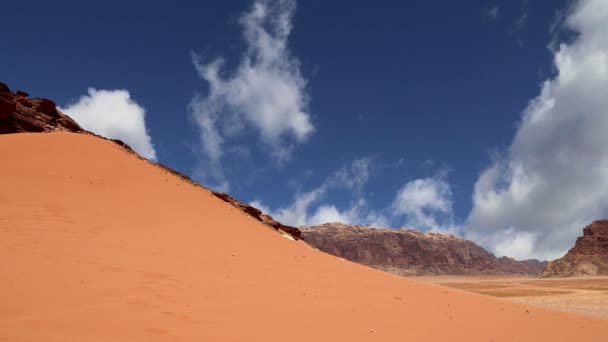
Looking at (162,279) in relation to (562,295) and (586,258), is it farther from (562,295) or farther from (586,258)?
(586,258)

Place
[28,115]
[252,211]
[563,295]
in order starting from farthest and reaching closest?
[563,295] → [252,211] → [28,115]

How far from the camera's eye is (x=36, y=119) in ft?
65.8

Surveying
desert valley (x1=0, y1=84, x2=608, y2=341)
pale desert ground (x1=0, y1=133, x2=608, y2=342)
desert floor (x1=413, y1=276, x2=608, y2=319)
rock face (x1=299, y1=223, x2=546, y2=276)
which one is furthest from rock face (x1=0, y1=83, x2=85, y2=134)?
rock face (x1=299, y1=223, x2=546, y2=276)

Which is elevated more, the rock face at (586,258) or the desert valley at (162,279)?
the rock face at (586,258)

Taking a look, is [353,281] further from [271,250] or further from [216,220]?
[216,220]

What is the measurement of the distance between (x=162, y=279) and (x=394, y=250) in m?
185

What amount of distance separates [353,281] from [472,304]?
2.82 meters

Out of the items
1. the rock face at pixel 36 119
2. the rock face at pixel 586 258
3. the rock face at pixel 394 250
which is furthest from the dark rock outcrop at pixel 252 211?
the rock face at pixel 394 250

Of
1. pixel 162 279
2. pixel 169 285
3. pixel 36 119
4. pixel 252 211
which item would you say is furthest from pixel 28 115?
pixel 169 285

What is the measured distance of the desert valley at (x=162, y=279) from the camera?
4.20 meters

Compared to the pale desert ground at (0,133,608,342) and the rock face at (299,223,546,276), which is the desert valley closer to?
the pale desert ground at (0,133,608,342)

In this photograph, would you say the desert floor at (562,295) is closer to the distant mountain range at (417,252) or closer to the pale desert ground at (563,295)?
the pale desert ground at (563,295)

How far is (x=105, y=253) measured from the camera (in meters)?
6.45

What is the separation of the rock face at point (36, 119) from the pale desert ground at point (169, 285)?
260 inches
